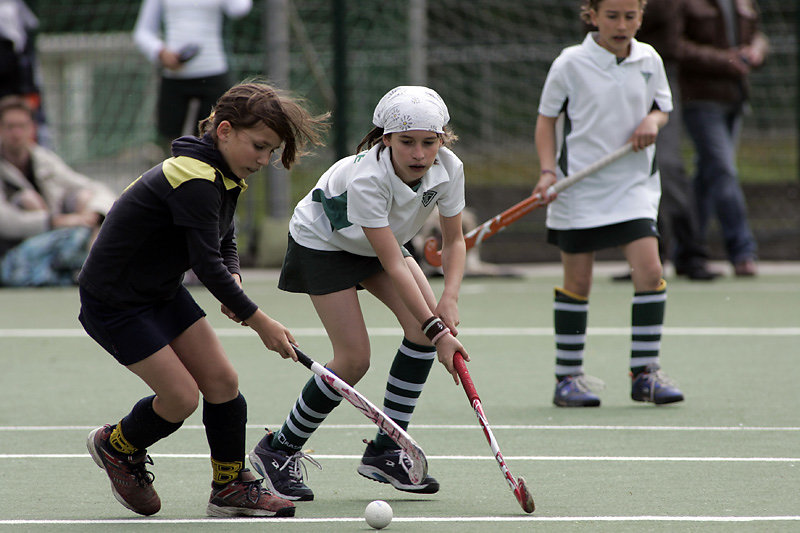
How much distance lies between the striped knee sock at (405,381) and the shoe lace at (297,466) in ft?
0.70

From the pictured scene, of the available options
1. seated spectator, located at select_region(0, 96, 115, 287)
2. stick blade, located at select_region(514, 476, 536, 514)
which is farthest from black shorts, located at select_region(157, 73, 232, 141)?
stick blade, located at select_region(514, 476, 536, 514)

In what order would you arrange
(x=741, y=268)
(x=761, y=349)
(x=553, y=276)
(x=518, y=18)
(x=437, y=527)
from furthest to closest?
(x=518, y=18) < (x=553, y=276) < (x=741, y=268) < (x=761, y=349) < (x=437, y=527)

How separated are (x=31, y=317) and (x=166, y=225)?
4.45 metres

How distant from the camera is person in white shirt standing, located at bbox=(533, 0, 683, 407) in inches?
189

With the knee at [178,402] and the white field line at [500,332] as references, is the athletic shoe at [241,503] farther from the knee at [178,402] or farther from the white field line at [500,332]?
A: the white field line at [500,332]

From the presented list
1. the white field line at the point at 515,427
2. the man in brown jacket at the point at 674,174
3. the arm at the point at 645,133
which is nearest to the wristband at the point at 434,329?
the white field line at the point at 515,427

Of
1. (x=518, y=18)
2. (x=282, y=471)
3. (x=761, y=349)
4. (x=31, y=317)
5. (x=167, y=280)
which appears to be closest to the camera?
(x=167, y=280)

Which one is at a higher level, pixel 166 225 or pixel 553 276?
pixel 166 225

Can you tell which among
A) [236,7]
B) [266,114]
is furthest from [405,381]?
[236,7]

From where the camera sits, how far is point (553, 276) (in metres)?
9.40

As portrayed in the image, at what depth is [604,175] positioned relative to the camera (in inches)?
196

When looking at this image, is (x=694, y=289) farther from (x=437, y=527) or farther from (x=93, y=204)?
(x=437, y=527)

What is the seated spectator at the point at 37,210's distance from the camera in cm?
870

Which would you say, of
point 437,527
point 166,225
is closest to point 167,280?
point 166,225
